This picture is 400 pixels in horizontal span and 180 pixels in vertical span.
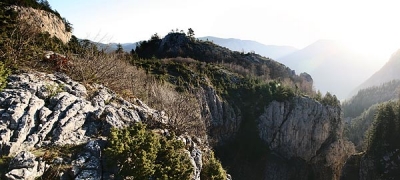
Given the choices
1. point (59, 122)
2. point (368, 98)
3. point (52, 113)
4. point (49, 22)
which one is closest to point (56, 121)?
point (59, 122)

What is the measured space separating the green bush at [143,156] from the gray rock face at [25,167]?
1321mm

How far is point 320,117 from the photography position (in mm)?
40344

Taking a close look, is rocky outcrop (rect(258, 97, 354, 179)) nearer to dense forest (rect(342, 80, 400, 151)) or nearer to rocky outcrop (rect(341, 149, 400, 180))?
rocky outcrop (rect(341, 149, 400, 180))

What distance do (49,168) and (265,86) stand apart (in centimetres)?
3749

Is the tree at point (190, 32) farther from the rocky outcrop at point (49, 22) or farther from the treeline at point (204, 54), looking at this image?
the rocky outcrop at point (49, 22)

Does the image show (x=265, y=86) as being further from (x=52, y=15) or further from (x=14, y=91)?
(x=14, y=91)

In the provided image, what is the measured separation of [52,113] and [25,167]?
210cm

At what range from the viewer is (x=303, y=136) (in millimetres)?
39500

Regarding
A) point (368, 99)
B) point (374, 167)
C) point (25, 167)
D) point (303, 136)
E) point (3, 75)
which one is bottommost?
point (374, 167)

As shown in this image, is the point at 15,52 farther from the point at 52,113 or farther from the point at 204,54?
the point at 204,54

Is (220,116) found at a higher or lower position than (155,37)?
lower

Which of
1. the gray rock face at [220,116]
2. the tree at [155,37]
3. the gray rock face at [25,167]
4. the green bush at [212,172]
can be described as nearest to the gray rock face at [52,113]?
the gray rock face at [25,167]

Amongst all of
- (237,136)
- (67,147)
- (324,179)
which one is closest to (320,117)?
(324,179)

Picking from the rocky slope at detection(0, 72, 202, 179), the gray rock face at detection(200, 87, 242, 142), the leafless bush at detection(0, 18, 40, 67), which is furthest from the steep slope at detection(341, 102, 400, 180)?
the leafless bush at detection(0, 18, 40, 67)
